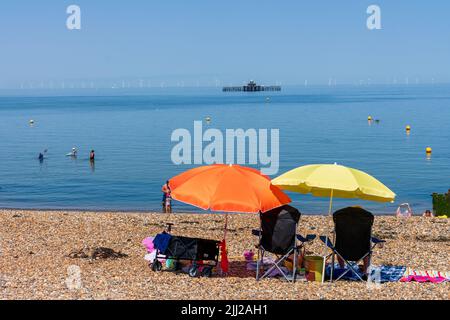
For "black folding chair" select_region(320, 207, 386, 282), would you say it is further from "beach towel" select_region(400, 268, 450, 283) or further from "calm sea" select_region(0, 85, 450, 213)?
"calm sea" select_region(0, 85, 450, 213)

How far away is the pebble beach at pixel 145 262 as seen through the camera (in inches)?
369

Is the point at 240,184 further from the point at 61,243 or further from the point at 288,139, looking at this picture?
the point at 288,139

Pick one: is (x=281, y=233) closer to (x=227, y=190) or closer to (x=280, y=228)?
(x=280, y=228)

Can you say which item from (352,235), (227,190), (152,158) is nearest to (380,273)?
(352,235)

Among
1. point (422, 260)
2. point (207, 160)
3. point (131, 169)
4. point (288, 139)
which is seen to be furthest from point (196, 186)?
point (288, 139)

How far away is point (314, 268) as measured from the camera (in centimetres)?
1095

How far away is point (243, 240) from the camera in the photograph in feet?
51.3

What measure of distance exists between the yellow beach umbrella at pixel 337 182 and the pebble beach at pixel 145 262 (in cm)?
147

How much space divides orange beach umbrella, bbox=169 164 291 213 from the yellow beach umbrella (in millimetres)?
289

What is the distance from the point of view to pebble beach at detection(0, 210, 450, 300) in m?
9.37

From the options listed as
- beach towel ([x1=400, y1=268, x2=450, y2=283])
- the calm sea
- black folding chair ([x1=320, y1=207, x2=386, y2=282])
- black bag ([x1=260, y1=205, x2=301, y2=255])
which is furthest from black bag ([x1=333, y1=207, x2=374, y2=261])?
the calm sea

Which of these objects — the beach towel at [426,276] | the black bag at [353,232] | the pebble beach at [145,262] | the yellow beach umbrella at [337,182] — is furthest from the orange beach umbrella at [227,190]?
the beach towel at [426,276]

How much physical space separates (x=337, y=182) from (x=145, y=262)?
457 cm
